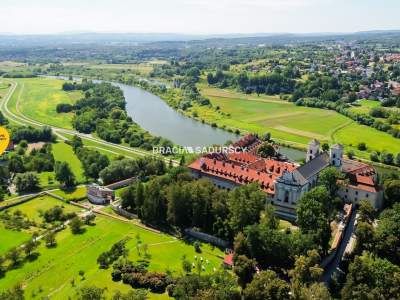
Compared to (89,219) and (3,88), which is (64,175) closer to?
(89,219)

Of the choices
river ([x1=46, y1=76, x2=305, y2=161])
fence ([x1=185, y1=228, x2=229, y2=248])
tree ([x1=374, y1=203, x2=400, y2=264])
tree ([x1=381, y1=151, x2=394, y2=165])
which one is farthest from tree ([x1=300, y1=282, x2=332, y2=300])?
tree ([x1=381, y1=151, x2=394, y2=165])

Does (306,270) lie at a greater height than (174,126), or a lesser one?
greater

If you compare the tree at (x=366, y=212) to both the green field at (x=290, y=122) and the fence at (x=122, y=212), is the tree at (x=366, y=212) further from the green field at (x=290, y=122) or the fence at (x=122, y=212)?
the green field at (x=290, y=122)

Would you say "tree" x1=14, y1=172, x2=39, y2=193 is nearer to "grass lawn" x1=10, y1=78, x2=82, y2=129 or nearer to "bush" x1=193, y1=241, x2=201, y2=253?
"bush" x1=193, y1=241, x2=201, y2=253

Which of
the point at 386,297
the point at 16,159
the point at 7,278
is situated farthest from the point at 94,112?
the point at 386,297

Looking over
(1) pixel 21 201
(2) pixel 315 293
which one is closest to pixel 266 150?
(1) pixel 21 201

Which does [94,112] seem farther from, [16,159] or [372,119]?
[372,119]
